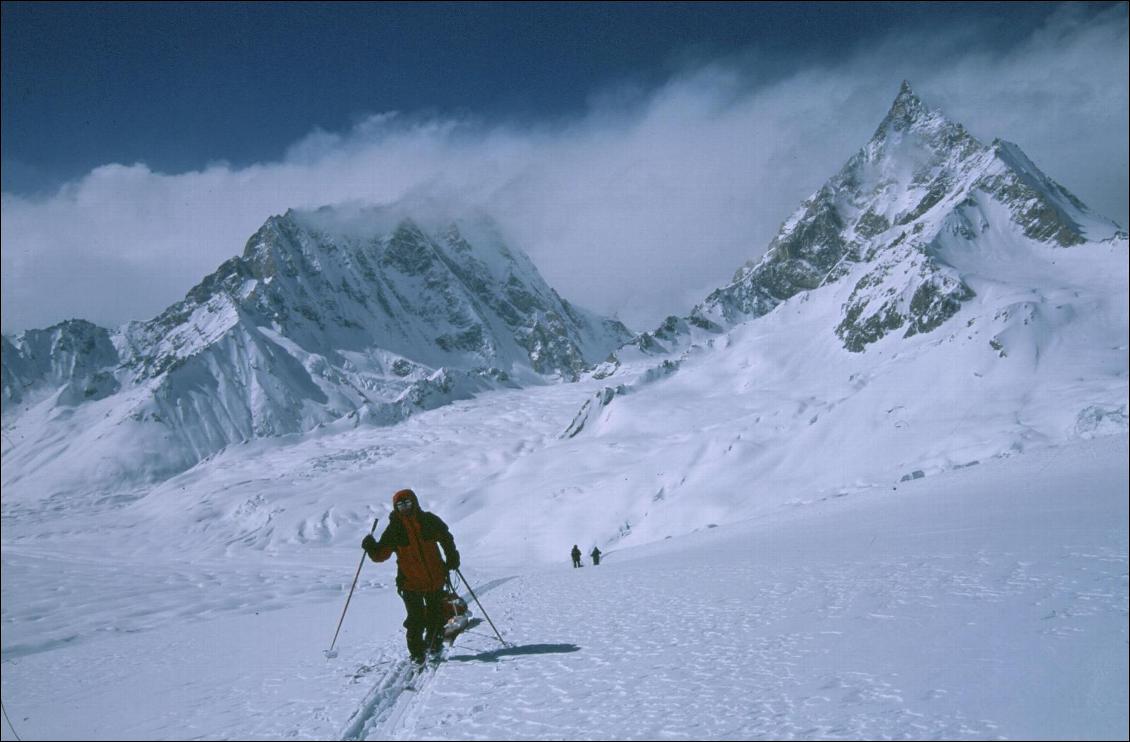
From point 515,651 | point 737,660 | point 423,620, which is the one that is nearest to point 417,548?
point 423,620

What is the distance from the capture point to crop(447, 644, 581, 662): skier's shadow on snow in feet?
30.6

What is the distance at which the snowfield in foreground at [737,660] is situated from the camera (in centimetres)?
603

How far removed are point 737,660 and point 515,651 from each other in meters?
3.39

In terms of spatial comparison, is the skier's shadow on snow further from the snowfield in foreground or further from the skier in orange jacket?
the skier in orange jacket

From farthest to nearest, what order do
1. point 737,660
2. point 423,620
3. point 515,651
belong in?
point 423,620
point 515,651
point 737,660

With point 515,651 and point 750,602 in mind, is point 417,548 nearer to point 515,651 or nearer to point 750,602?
point 515,651

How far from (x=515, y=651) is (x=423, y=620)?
1426mm

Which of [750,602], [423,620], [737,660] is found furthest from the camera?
[750,602]

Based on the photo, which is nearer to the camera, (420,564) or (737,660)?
(737,660)

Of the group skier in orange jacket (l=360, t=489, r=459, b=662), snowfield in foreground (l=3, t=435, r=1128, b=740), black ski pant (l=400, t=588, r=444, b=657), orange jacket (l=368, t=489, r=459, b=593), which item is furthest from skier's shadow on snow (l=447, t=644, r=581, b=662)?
orange jacket (l=368, t=489, r=459, b=593)

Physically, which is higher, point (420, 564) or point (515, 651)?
point (420, 564)

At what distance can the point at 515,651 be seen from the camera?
967cm

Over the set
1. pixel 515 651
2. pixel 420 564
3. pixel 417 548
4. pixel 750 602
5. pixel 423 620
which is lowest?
pixel 750 602

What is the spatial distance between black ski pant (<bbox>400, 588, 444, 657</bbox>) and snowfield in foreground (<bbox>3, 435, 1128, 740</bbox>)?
1.69 ft
